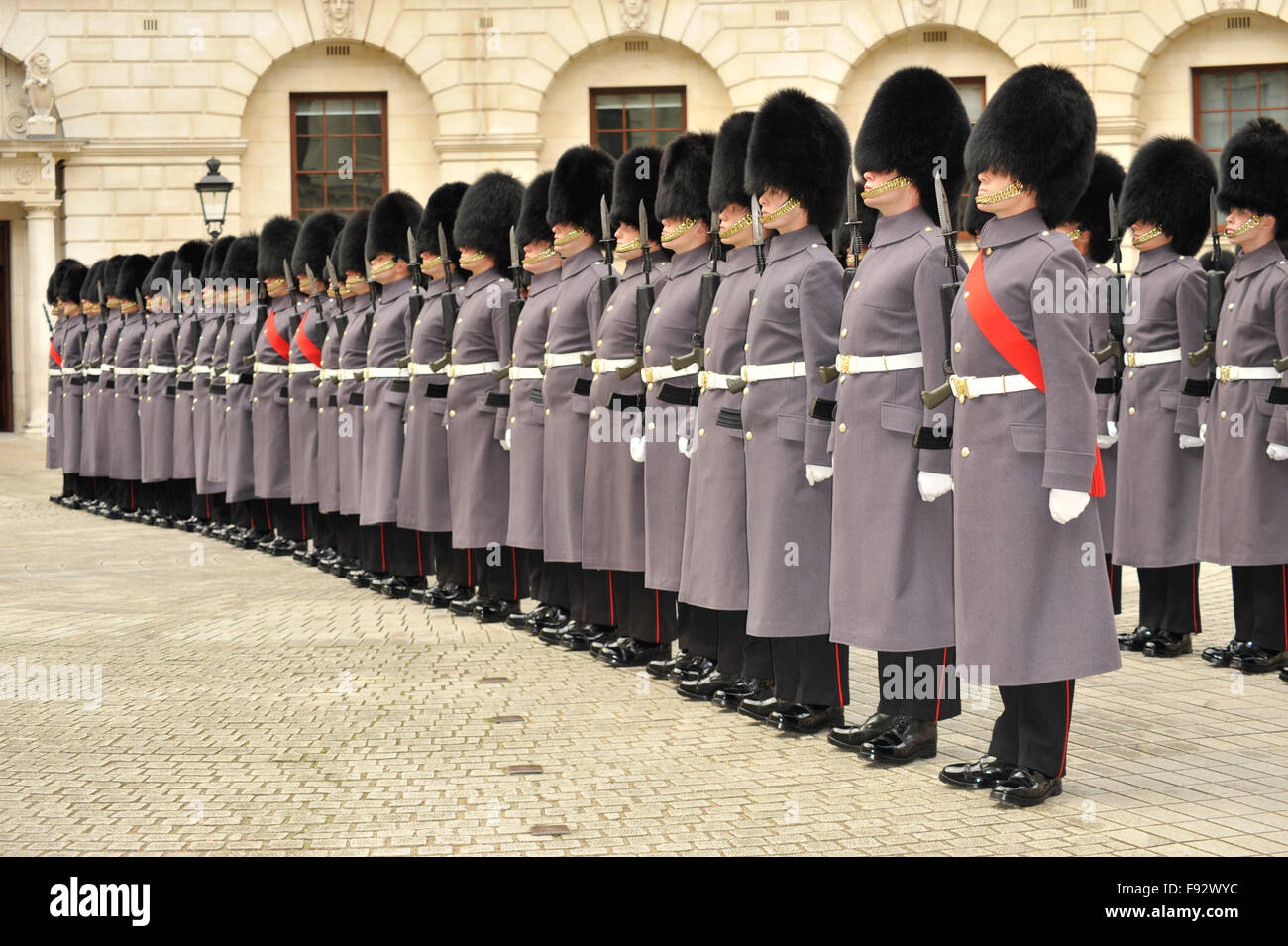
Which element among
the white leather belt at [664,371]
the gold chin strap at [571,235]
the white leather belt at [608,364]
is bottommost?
the white leather belt at [664,371]

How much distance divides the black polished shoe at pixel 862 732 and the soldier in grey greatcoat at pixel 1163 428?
99.4 inches

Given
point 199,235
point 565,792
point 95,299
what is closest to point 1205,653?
point 565,792

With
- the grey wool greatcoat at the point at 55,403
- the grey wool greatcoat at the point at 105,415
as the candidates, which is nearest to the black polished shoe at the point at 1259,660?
the grey wool greatcoat at the point at 105,415

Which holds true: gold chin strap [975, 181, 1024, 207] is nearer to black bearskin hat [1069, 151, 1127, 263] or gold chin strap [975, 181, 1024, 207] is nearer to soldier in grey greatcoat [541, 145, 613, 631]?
soldier in grey greatcoat [541, 145, 613, 631]

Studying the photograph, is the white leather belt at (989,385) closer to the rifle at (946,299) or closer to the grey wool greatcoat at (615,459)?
the rifle at (946,299)

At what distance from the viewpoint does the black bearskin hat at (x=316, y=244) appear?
12.4 metres

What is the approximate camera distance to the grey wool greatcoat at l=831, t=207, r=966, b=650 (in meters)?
5.41

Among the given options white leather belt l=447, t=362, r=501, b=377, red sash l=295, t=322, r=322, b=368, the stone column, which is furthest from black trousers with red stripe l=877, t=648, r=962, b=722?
the stone column

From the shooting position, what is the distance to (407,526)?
964 centimetres

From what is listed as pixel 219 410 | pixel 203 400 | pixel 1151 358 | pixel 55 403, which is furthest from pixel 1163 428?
pixel 55 403

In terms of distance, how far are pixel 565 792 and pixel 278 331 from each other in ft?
25.7

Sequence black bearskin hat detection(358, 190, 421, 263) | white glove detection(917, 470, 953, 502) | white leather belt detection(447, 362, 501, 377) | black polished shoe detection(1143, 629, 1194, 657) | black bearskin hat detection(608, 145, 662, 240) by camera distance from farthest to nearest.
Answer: black bearskin hat detection(358, 190, 421, 263), white leather belt detection(447, 362, 501, 377), black bearskin hat detection(608, 145, 662, 240), black polished shoe detection(1143, 629, 1194, 657), white glove detection(917, 470, 953, 502)

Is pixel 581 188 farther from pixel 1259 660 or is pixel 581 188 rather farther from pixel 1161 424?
pixel 1259 660

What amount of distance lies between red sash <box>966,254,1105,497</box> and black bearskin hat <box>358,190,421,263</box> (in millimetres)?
5944
